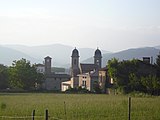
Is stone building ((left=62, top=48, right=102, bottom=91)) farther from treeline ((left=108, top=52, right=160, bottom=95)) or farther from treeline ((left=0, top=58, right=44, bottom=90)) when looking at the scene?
treeline ((left=108, top=52, right=160, bottom=95))

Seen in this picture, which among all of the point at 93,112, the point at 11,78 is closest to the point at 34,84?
the point at 11,78

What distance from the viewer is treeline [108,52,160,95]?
61.1 m

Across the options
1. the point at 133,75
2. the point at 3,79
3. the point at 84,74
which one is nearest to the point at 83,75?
the point at 84,74

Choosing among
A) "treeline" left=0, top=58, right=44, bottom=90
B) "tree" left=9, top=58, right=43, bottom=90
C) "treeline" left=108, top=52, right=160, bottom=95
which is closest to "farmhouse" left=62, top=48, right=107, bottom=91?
"treeline" left=108, top=52, right=160, bottom=95

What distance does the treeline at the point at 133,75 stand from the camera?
61062 mm

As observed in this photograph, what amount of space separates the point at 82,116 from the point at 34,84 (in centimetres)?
6174

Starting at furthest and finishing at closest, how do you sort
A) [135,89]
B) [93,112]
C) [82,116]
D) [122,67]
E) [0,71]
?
[0,71]
[122,67]
[135,89]
[93,112]
[82,116]

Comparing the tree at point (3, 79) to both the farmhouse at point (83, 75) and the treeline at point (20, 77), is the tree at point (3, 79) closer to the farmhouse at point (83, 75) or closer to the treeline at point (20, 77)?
the treeline at point (20, 77)

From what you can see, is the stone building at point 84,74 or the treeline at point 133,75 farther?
the stone building at point 84,74

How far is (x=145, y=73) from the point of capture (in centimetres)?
7119

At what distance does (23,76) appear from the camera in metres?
82.8

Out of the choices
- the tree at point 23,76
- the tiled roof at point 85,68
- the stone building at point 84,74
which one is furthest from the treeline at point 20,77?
the tiled roof at point 85,68

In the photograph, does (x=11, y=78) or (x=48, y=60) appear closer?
(x=11, y=78)

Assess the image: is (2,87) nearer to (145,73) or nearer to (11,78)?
(11,78)
